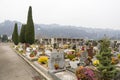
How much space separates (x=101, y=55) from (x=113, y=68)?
0.76 metres

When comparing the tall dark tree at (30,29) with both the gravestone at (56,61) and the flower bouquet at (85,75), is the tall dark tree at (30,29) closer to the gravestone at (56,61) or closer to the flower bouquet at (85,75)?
the gravestone at (56,61)

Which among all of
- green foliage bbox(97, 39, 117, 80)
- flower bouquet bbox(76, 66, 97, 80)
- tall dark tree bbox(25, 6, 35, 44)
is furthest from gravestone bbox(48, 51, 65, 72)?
tall dark tree bbox(25, 6, 35, 44)

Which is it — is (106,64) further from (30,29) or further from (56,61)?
(30,29)

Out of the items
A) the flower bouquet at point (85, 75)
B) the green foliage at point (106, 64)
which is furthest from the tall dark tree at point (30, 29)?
the green foliage at point (106, 64)

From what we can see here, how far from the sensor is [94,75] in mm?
9352

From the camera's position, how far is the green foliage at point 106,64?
29.4 ft

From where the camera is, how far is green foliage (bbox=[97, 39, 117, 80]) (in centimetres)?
895

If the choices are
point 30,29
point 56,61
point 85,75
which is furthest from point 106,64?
point 30,29

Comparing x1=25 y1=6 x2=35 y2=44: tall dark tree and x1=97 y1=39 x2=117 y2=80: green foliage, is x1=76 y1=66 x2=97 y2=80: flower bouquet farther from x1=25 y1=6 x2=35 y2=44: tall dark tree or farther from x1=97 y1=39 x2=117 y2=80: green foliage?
x1=25 y1=6 x2=35 y2=44: tall dark tree

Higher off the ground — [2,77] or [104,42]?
[104,42]

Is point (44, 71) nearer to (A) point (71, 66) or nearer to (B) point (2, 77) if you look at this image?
(A) point (71, 66)

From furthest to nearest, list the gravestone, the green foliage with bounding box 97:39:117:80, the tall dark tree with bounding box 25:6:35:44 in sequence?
the tall dark tree with bounding box 25:6:35:44 → the gravestone → the green foliage with bounding box 97:39:117:80

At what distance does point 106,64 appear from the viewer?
912 cm

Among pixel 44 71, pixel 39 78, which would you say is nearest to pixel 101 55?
pixel 39 78
